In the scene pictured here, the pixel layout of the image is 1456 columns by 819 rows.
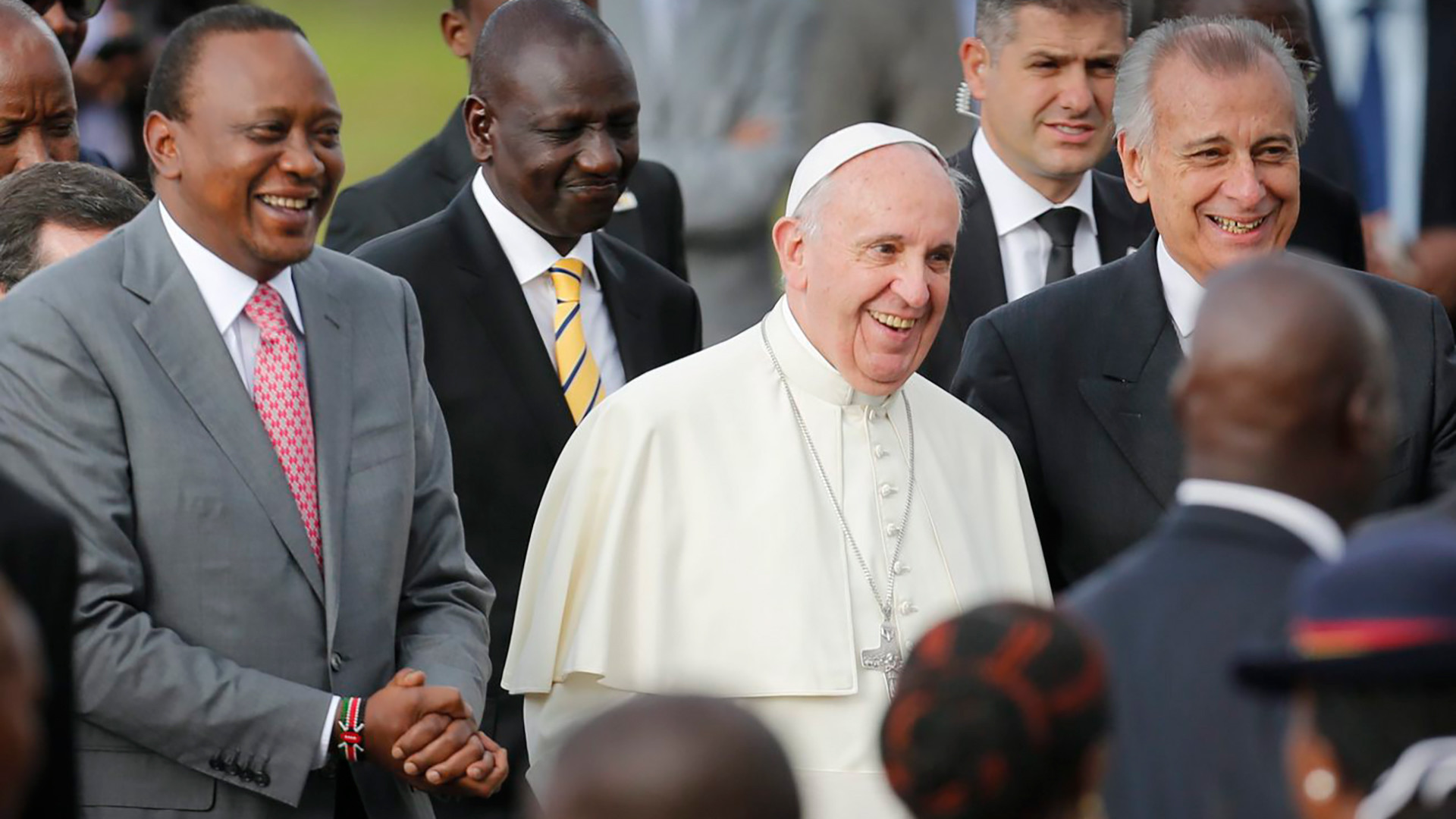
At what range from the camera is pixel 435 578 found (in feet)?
14.8

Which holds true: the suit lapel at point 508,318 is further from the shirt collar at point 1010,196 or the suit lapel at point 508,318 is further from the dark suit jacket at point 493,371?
the shirt collar at point 1010,196

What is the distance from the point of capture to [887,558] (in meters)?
4.75

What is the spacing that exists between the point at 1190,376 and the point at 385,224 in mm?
3866

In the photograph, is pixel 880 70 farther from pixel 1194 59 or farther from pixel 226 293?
pixel 226 293

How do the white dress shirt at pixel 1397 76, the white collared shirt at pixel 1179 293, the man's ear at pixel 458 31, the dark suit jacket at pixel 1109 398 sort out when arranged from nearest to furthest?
1. the dark suit jacket at pixel 1109 398
2. the white collared shirt at pixel 1179 293
3. the man's ear at pixel 458 31
4. the white dress shirt at pixel 1397 76

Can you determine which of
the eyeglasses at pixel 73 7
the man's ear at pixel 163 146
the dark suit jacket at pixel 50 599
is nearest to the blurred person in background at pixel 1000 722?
the dark suit jacket at pixel 50 599

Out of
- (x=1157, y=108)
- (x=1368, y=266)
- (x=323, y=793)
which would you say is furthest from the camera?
(x=1368, y=266)

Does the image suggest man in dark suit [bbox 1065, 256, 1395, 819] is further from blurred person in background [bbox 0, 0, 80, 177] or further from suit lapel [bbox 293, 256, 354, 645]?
blurred person in background [bbox 0, 0, 80, 177]

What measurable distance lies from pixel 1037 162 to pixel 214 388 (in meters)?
2.73

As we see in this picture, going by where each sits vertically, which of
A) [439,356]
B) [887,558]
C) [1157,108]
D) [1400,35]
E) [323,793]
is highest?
[1400,35]

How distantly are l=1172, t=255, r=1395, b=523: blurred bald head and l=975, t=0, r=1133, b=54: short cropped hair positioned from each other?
360 centimetres

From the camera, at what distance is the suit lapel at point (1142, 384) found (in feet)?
16.1

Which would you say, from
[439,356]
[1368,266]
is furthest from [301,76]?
[1368,266]

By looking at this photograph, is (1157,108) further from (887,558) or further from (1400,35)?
(1400,35)
